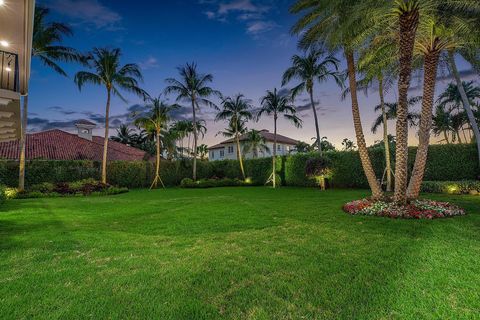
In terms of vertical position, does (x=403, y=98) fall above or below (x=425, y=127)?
above

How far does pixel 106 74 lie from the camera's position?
21734mm

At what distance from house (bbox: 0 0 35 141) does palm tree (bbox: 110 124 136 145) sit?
42207 mm

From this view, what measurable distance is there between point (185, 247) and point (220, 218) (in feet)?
10.2

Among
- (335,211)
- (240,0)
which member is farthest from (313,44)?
(335,211)

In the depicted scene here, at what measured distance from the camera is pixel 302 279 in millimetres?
3514

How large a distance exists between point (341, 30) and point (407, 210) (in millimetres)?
7204

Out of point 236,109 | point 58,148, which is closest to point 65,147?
point 58,148

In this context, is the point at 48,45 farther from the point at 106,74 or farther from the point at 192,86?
the point at 192,86

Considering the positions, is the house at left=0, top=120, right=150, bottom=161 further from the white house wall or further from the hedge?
the white house wall

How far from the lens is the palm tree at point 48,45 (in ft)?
60.7

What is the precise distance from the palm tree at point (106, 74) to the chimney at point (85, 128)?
526 inches

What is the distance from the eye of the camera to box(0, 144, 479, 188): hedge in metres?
16.3

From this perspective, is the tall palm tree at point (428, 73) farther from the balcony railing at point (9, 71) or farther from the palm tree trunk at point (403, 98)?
the balcony railing at point (9, 71)

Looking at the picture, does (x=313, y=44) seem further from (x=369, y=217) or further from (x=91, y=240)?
(x=91, y=240)
